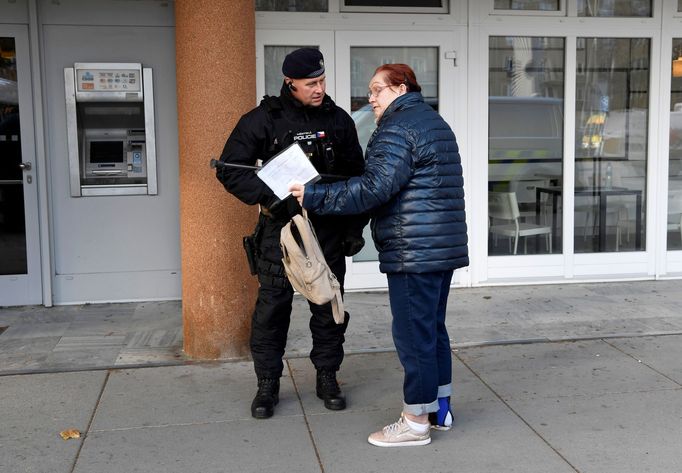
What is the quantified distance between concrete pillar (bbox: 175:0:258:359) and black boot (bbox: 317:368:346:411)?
0.95 metres

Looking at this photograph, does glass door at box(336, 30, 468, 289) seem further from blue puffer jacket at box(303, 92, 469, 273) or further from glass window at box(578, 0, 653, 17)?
blue puffer jacket at box(303, 92, 469, 273)

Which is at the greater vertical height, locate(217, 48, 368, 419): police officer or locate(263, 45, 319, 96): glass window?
locate(263, 45, 319, 96): glass window

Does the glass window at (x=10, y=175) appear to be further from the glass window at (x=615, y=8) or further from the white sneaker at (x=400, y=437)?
the glass window at (x=615, y=8)

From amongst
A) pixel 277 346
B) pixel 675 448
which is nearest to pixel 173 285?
pixel 277 346

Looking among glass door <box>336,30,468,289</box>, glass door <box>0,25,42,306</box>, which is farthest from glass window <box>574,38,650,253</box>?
glass door <box>0,25,42,306</box>

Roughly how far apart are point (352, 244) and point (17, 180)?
355 centimetres

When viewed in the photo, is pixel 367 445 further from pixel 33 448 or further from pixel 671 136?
pixel 671 136

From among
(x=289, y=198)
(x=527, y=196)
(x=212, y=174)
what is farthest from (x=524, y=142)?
(x=289, y=198)

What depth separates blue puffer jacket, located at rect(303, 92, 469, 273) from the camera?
3.67 m

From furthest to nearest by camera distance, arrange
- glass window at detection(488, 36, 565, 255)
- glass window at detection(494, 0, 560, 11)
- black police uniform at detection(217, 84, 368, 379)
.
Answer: glass window at detection(488, 36, 565, 255), glass window at detection(494, 0, 560, 11), black police uniform at detection(217, 84, 368, 379)

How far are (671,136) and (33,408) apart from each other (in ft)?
19.5

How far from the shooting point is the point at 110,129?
21.8 feet

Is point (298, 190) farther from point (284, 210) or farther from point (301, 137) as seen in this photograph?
point (301, 137)

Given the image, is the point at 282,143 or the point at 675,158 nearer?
the point at 282,143
